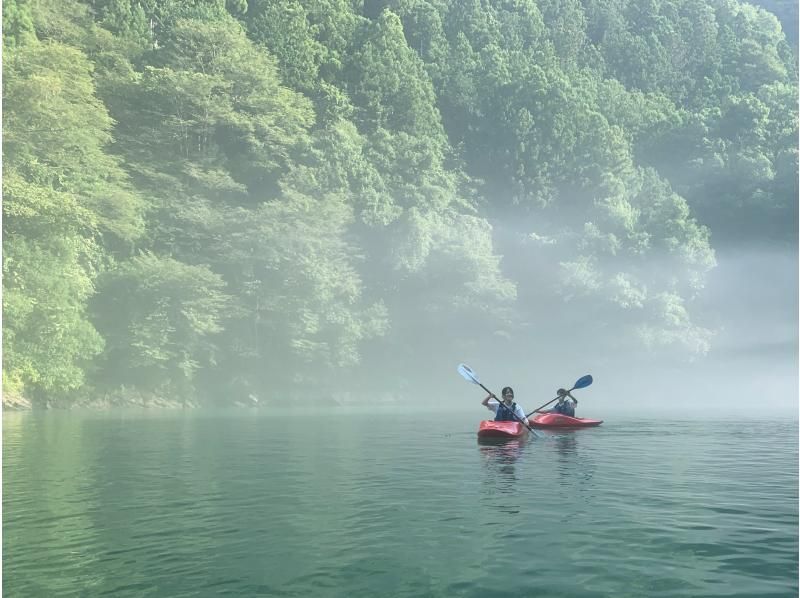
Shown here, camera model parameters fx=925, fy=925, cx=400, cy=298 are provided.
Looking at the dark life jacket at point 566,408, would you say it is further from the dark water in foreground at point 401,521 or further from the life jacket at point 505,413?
the life jacket at point 505,413

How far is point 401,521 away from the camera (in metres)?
9.91

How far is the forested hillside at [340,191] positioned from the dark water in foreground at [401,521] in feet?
76.2

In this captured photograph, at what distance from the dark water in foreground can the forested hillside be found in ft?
76.2

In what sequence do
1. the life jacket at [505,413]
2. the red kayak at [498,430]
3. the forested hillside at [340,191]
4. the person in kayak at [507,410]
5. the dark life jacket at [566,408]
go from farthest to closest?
the forested hillside at [340,191]
the dark life jacket at [566,408]
the life jacket at [505,413]
the person in kayak at [507,410]
the red kayak at [498,430]

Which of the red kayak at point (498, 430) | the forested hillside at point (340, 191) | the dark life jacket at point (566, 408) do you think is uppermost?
the forested hillside at point (340, 191)

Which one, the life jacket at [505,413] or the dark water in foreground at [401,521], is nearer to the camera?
the dark water in foreground at [401,521]

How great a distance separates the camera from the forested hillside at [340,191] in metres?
40.8

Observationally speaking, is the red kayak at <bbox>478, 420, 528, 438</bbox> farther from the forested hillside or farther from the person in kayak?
the forested hillside

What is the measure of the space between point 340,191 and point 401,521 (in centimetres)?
4148

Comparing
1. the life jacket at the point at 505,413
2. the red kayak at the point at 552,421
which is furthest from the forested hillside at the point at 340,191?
the life jacket at the point at 505,413

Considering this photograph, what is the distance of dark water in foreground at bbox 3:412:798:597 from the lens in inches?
294

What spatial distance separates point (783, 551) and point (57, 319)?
31.9 meters

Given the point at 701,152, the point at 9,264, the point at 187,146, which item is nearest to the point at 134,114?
the point at 187,146

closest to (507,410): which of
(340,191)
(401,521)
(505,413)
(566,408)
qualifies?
(505,413)
